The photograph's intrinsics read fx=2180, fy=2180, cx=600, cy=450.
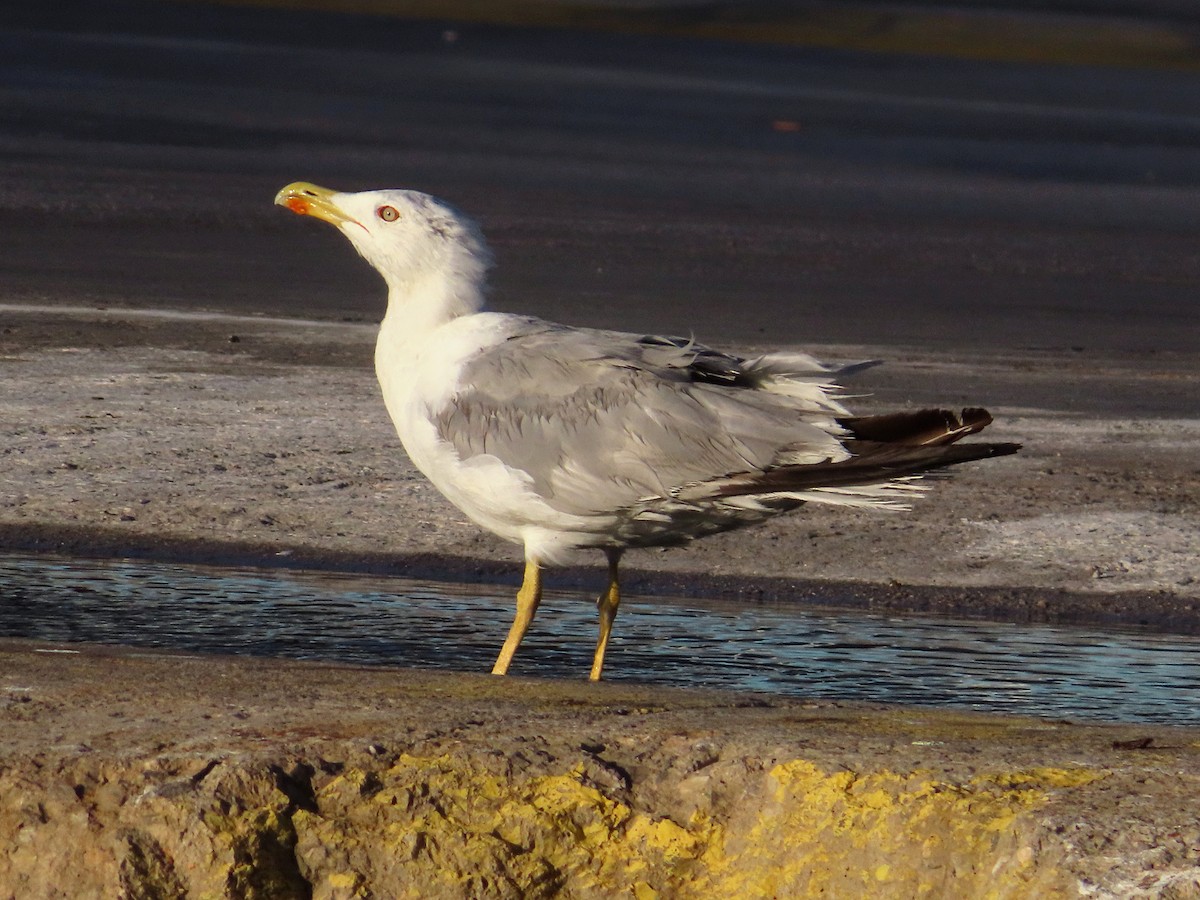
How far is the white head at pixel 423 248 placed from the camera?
6.07m

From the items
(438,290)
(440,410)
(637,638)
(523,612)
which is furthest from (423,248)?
(637,638)

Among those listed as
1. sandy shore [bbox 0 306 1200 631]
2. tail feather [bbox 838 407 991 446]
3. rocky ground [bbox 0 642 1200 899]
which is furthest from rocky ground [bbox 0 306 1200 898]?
sandy shore [bbox 0 306 1200 631]

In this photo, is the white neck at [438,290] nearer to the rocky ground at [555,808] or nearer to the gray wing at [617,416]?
the gray wing at [617,416]

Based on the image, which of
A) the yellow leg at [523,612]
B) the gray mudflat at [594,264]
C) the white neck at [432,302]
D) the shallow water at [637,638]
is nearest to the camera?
the yellow leg at [523,612]

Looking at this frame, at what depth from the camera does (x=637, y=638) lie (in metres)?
6.80

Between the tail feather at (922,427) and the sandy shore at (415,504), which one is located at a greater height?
the tail feather at (922,427)

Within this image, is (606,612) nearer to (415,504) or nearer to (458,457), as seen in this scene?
(458,457)

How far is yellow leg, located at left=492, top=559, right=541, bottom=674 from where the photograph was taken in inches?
233

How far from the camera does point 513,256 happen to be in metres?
14.8

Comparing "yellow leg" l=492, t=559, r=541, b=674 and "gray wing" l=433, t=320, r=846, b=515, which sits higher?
"gray wing" l=433, t=320, r=846, b=515

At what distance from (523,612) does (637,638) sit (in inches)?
35.1

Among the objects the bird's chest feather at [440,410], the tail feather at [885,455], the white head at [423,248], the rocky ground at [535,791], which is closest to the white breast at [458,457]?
the bird's chest feather at [440,410]

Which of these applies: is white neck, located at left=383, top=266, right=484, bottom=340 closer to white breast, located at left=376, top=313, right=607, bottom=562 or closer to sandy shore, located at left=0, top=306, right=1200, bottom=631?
white breast, located at left=376, top=313, right=607, bottom=562

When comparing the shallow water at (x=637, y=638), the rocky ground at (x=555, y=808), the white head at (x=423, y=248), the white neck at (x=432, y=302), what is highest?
the white head at (x=423, y=248)
